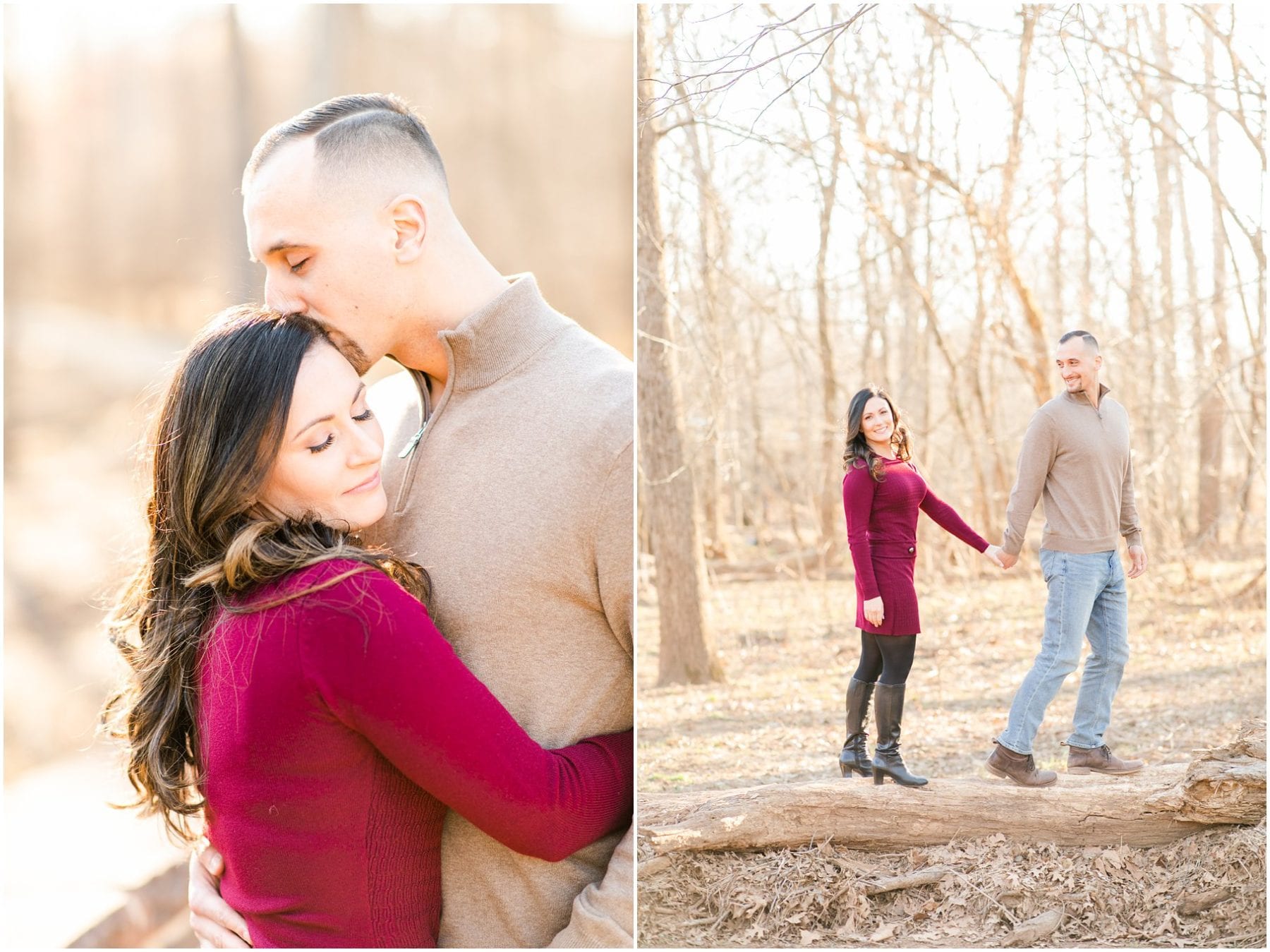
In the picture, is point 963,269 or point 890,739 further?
point 963,269

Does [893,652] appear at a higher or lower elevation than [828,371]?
lower

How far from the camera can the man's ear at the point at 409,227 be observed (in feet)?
6.73

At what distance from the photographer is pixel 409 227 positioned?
6.78 ft

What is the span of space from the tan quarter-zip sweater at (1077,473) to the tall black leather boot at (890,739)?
0.50 metres

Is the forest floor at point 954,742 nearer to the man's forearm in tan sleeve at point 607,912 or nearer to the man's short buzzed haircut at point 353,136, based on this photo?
the man's forearm in tan sleeve at point 607,912

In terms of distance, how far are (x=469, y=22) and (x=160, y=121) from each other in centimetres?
95

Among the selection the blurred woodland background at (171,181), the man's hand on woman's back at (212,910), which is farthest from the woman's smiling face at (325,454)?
the blurred woodland background at (171,181)

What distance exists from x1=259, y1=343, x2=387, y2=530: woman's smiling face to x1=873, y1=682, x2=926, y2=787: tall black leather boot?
1620 mm

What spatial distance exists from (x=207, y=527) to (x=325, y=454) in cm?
24

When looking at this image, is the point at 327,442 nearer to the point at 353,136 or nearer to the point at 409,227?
the point at 409,227

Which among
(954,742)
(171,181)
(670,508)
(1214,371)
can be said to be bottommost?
(954,742)

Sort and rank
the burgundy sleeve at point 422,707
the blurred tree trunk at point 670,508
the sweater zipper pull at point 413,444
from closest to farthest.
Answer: the burgundy sleeve at point 422,707 < the sweater zipper pull at point 413,444 < the blurred tree trunk at point 670,508

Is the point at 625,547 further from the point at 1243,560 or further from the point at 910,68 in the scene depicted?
the point at 1243,560

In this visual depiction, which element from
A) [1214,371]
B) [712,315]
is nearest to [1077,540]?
[712,315]
